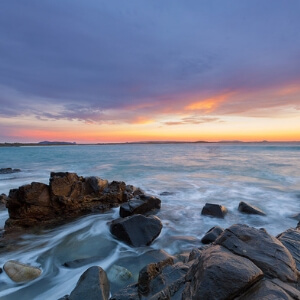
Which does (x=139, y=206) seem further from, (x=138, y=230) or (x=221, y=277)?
(x=221, y=277)

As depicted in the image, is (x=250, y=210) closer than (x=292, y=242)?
No

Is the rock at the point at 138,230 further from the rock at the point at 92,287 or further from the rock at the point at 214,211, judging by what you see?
the rock at the point at 214,211

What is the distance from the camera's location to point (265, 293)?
2.30m

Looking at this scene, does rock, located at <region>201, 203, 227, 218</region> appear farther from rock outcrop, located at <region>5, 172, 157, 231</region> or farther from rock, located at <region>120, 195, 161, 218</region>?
rock outcrop, located at <region>5, 172, 157, 231</region>

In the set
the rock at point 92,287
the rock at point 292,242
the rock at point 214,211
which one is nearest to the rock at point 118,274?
the rock at point 92,287

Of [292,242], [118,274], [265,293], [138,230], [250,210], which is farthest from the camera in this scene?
[250,210]

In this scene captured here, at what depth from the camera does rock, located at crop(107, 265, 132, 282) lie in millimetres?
4461

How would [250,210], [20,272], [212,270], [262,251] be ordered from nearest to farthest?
[212,270] < [262,251] < [20,272] < [250,210]

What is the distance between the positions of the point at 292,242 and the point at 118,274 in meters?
3.44

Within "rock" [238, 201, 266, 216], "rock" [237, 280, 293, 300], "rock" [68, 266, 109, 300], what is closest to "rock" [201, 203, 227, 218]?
"rock" [238, 201, 266, 216]

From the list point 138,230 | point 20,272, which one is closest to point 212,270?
point 138,230

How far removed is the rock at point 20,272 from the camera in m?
4.64

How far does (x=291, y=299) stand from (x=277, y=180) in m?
17.8

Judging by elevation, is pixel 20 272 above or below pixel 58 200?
below
